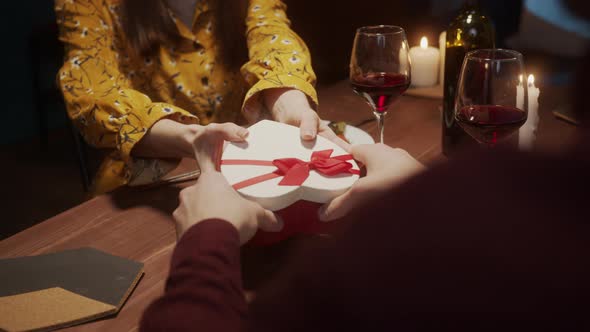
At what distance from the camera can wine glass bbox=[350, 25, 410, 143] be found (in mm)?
1104

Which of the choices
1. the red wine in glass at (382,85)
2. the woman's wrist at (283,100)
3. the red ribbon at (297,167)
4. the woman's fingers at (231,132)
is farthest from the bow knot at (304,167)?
the woman's wrist at (283,100)

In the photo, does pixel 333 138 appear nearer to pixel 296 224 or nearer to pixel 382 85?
pixel 382 85

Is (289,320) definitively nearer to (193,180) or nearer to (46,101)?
(193,180)

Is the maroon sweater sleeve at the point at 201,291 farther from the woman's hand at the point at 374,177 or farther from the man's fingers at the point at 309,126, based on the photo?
the man's fingers at the point at 309,126

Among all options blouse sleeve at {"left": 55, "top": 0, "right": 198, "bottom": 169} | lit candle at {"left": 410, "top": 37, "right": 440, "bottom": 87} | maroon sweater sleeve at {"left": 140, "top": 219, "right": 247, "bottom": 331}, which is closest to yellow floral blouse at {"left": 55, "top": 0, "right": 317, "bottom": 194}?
blouse sleeve at {"left": 55, "top": 0, "right": 198, "bottom": 169}

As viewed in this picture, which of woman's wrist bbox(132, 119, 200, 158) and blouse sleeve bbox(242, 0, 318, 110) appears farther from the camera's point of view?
blouse sleeve bbox(242, 0, 318, 110)

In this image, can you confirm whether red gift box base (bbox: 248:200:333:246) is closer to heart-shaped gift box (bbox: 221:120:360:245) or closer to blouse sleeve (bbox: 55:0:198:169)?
heart-shaped gift box (bbox: 221:120:360:245)

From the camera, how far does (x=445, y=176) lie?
0.33 meters

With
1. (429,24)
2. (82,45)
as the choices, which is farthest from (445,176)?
(429,24)

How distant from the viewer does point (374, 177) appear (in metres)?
0.87

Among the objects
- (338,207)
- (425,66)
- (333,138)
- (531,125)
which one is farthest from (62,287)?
(425,66)

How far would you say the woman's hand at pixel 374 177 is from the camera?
0.85 meters

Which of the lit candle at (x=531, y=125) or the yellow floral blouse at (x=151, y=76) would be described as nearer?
the lit candle at (x=531, y=125)

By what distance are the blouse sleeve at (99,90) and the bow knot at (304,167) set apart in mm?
428
